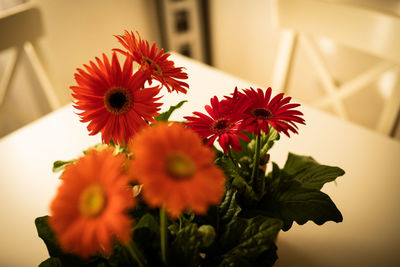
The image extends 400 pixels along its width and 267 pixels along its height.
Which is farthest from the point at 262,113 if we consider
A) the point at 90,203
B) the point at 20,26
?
the point at 20,26

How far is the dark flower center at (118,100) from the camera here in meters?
0.39

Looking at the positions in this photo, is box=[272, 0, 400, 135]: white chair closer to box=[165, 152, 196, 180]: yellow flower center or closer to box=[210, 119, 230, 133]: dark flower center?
box=[210, 119, 230, 133]: dark flower center

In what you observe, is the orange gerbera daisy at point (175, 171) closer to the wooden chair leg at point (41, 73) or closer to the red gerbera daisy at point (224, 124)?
the red gerbera daisy at point (224, 124)

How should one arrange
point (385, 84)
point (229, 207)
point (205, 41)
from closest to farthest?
point (229, 207)
point (385, 84)
point (205, 41)

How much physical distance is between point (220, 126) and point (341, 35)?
77 cm

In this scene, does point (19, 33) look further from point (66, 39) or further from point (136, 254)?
point (136, 254)

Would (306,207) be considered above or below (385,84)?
above

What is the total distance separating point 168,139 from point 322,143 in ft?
1.99

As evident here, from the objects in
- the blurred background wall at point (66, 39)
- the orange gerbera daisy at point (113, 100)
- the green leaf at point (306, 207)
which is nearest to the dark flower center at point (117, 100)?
the orange gerbera daisy at point (113, 100)

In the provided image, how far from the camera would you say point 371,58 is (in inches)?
64.7

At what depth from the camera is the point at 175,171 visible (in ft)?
0.82

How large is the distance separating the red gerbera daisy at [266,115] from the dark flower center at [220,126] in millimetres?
27

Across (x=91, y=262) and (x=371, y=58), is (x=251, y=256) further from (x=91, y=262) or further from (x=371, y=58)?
(x=371, y=58)

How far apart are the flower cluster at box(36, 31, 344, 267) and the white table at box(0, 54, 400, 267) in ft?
0.52
